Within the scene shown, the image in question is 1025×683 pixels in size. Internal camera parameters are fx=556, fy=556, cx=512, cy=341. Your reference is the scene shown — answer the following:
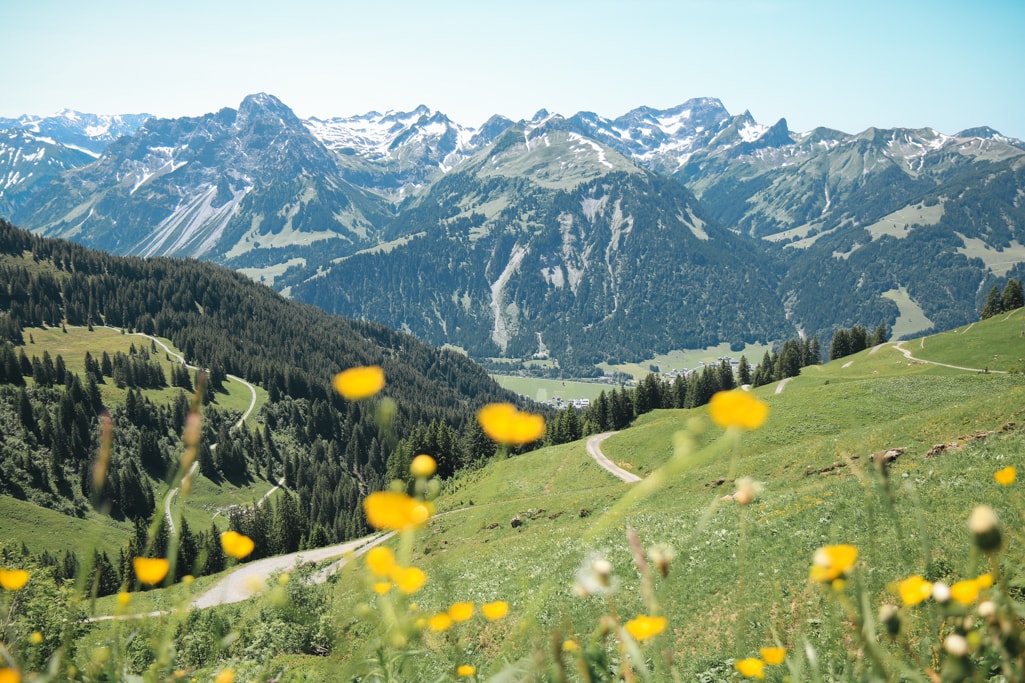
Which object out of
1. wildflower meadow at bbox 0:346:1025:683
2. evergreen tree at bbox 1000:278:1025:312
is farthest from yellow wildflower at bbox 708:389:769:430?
evergreen tree at bbox 1000:278:1025:312

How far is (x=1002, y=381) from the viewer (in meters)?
47.9

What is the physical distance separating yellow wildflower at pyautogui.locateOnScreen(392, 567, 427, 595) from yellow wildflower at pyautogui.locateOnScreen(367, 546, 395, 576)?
0.11 feet

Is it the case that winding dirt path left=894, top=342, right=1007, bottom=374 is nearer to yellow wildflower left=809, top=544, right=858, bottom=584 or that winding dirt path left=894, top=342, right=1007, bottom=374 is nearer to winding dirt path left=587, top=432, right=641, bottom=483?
winding dirt path left=587, top=432, right=641, bottom=483

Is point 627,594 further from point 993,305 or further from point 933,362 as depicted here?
point 993,305

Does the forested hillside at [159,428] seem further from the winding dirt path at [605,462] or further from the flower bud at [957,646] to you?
the flower bud at [957,646]

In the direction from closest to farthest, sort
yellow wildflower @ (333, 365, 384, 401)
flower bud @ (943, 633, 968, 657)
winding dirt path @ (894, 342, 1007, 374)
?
yellow wildflower @ (333, 365, 384, 401)
flower bud @ (943, 633, 968, 657)
winding dirt path @ (894, 342, 1007, 374)

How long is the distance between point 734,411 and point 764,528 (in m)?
18.8

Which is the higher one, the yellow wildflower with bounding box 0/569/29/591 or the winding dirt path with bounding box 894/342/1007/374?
the yellow wildflower with bounding box 0/569/29/591

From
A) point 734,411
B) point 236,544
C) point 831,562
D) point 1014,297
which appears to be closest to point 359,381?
point 734,411

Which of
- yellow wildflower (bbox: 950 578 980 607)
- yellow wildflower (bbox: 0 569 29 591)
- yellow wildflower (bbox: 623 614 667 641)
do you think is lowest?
yellow wildflower (bbox: 623 614 667 641)

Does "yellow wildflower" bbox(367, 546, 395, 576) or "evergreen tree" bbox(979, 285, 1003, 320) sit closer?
"yellow wildflower" bbox(367, 546, 395, 576)

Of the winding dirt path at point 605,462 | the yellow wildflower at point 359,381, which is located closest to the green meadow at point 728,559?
the yellow wildflower at point 359,381

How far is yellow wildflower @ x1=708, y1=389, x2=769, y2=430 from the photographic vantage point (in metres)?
1.39

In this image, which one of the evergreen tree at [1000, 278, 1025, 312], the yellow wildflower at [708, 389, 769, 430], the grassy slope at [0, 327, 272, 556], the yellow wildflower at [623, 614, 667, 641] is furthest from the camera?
the evergreen tree at [1000, 278, 1025, 312]
